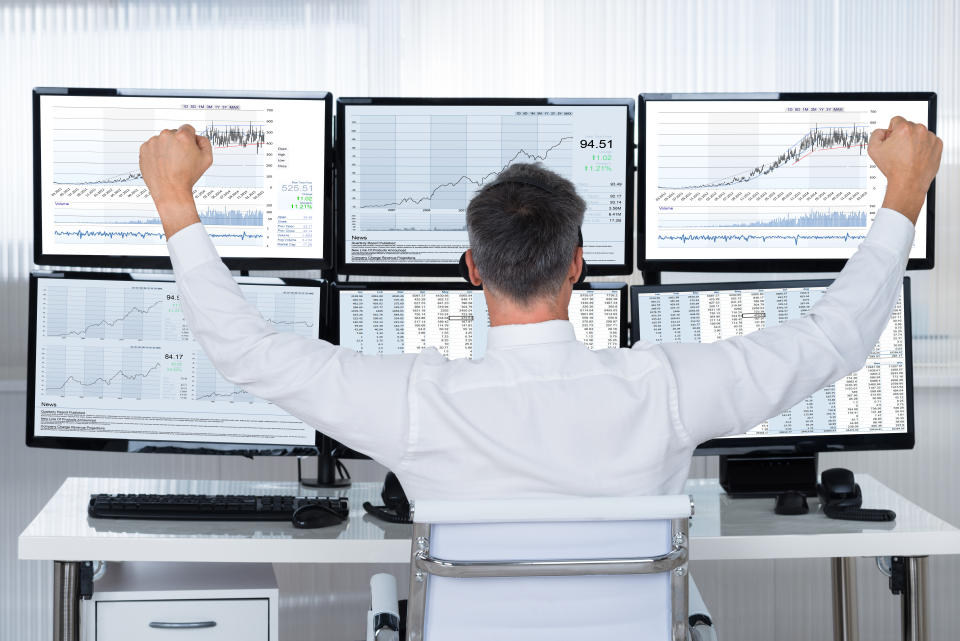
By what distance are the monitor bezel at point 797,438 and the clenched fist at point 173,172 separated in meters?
1.21

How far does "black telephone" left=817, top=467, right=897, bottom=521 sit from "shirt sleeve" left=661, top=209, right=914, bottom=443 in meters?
0.90

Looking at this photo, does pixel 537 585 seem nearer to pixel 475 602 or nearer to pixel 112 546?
pixel 475 602

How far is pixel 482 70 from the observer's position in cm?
312

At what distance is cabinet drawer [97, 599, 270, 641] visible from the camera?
1804 millimetres

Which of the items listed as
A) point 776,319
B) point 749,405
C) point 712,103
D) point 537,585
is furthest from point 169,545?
point 712,103

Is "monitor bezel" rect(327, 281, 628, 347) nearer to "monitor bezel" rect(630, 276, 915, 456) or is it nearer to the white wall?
"monitor bezel" rect(630, 276, 915, 456)

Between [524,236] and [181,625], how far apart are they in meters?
1.07

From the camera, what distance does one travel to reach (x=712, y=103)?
7.14ft

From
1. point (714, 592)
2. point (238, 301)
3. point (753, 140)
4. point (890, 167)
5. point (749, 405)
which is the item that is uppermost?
point (753, 140)

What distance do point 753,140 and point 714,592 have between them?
1.61m

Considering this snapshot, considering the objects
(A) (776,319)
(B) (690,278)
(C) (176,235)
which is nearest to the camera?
(C) (176,235)

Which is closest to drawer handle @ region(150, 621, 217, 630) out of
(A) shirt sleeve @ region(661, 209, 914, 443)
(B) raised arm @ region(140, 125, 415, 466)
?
(B) raised arm @ region(140, 125, 415, 466)

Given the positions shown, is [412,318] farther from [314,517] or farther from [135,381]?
[135,381]

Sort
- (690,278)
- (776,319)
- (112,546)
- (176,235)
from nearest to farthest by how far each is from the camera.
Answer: (176,235)
(112,546)
(776,319)
(690,278)
